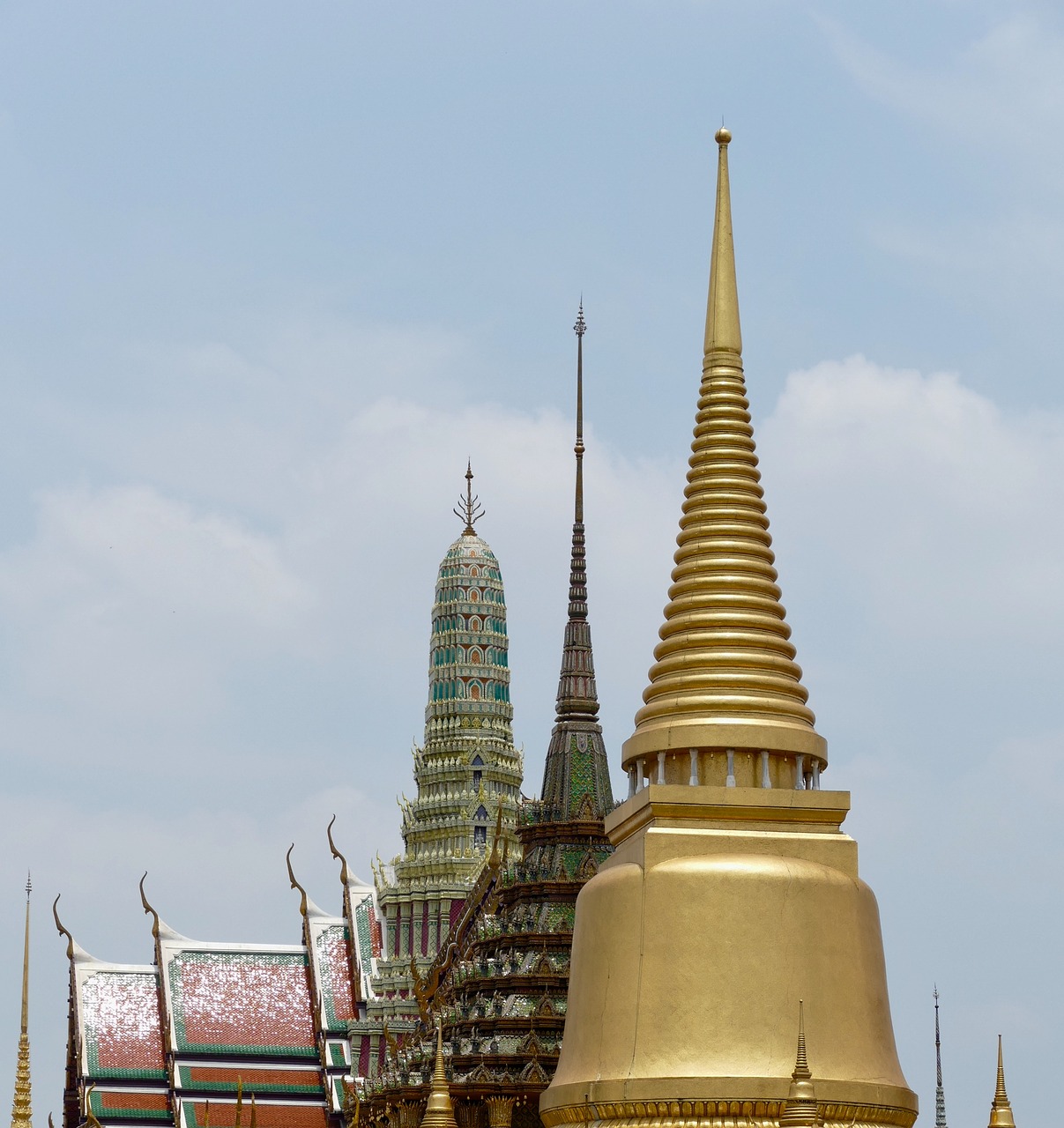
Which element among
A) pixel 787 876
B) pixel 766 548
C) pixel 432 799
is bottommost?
pixel 787 876

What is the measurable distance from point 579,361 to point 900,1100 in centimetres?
1973

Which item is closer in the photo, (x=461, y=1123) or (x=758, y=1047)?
(x=758, y=1047)

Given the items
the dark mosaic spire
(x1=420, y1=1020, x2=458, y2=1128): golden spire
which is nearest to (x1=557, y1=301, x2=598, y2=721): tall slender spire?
the dark mosaic spire

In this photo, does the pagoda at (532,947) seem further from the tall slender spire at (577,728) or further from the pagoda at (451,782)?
the pagoda at (451,782)

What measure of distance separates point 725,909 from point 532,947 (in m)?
13.5

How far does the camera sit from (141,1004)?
2176 inches

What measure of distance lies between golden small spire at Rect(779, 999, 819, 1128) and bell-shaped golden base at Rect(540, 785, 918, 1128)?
4.24 feet

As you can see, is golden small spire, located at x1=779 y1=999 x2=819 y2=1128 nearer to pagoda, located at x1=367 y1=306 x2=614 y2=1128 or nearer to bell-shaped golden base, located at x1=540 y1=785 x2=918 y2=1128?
bell-shaped golden base, located at x1=540 y1=785 x2=918 y2=1128

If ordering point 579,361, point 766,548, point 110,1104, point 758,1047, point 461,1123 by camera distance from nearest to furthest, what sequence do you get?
1. point 758,1047
2. point 766,548
3. point 461,1123
4. point 579,361
5. point 110,1104

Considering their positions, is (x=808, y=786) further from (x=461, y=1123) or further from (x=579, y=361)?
(x=579, y=361)

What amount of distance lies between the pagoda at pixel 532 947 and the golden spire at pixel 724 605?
983cm

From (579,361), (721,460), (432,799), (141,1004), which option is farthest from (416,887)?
(721,460)

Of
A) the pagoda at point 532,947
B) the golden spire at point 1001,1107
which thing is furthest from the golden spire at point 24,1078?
the golden spire at point 1001,1107

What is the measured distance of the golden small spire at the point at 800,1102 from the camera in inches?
866
